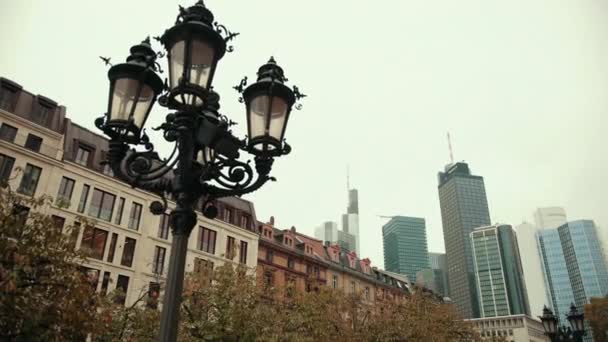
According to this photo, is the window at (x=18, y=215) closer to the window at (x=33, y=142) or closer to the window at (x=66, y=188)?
the window at (x=66, y=188)

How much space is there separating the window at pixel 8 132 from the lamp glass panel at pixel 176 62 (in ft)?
102

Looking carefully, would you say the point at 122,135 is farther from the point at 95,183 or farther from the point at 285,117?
the point at 95,183

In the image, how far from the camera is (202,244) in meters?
41.8

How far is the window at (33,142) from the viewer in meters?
32.7

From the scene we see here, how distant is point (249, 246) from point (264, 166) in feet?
132

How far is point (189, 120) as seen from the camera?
622 cm

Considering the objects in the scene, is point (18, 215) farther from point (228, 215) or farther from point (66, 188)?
point (228, 215)

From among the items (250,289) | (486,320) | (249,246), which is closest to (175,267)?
(250,289)

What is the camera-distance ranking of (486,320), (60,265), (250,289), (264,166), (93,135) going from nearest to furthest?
1. (264,166)
2. (60,265)
3. (250,289)
4. (93,135)
5. (486,320)

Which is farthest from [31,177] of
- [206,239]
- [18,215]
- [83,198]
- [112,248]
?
[18,215]

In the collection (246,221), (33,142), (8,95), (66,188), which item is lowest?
→ (66,188)

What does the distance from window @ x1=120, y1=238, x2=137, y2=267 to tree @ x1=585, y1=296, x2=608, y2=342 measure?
5543cm

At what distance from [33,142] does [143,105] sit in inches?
1235

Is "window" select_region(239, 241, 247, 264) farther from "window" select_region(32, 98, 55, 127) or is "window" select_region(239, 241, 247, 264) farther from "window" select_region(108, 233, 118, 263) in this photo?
"window" select_region(32, 98, 55, 127)
